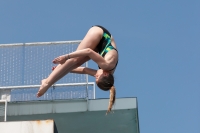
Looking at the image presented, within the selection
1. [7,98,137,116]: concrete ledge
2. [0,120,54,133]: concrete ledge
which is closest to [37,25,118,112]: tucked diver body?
[0,120,54,133]: concrete ledge

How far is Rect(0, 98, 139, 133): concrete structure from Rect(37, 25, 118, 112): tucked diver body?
6.12m

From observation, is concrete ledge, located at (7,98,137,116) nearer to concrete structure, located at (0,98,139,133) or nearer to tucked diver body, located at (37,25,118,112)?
concrete structure, located at (0,98,139,133)

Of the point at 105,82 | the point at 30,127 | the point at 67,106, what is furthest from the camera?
the point at 67,106

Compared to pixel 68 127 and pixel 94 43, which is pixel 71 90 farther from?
pixel 94 43

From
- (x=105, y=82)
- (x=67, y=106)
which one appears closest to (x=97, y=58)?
(x=105, y=82)

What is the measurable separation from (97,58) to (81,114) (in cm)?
684

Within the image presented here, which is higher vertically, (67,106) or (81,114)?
(67,106)

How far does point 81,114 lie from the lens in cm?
2050

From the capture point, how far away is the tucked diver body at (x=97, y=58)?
45.2 ft

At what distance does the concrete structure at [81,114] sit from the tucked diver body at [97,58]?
6118 millimetres

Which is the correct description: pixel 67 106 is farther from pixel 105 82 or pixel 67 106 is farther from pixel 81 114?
pixel 105 82

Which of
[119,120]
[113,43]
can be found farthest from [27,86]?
[113,43]

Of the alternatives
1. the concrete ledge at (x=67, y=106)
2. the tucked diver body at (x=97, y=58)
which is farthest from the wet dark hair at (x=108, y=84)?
the concrete ledge at (x=67, y=106)

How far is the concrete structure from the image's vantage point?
20297 mm
